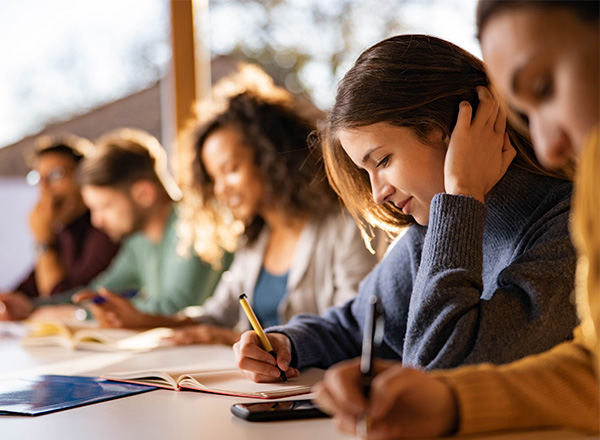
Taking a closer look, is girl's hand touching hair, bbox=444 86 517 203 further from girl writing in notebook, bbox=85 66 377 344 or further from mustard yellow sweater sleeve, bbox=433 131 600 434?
girl writing in notebook, bbox=85 66 377 344

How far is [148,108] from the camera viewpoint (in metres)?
3.31

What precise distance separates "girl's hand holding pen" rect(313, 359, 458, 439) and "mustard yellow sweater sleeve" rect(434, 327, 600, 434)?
2cm

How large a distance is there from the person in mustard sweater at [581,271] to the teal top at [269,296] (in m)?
1.38

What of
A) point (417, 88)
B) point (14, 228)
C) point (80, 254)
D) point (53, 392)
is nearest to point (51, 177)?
point (80, 254)

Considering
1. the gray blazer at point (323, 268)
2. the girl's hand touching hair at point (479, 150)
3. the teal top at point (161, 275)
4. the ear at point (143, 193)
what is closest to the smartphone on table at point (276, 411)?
the girl's hand touching hair at point (479, 150)

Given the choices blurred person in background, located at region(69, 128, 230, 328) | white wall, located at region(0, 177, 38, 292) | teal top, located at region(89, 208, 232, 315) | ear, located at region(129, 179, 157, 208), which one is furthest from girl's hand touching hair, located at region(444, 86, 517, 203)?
white wall, located at region(0, 177, 38, 292)

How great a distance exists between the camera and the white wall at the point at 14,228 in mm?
3408

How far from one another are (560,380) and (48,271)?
2739mm

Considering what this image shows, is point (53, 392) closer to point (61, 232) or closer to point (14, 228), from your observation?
point (61, 232)

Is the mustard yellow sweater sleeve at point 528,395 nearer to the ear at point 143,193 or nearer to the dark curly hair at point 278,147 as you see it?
the dark curly hair at point 278,147

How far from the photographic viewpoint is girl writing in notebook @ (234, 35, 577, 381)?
931 mm

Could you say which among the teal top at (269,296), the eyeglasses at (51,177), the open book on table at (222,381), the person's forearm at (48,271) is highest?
the eyeglasses at (51,177)

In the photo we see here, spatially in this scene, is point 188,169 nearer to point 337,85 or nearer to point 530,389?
point 337,85

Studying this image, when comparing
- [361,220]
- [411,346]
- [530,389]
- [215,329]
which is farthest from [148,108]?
[530,389]
